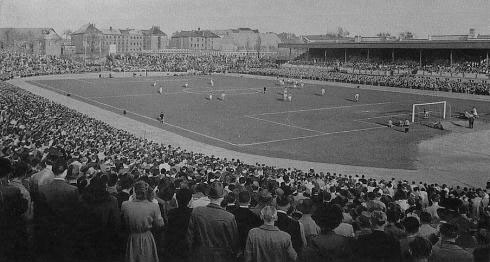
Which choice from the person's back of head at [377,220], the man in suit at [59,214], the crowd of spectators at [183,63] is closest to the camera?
the person's back of head at [377,220]

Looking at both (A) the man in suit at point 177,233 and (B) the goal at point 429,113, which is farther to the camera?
(B) the goal at point 429,113

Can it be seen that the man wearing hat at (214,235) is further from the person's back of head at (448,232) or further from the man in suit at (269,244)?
the person's back of head at (448,232)

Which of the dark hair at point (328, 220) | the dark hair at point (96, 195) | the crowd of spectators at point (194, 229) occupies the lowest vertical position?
the crowd of spectators at point (194, 229)

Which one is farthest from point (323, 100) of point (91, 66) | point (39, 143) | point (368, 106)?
point (91, 66)

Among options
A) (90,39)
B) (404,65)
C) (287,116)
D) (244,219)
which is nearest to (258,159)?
(287,116)

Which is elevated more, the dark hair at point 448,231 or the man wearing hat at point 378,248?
the dark hair at point 448,231

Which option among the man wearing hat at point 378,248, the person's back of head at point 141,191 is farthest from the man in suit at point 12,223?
the man wearing hat at point 378,248

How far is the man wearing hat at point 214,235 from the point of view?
6.25 m

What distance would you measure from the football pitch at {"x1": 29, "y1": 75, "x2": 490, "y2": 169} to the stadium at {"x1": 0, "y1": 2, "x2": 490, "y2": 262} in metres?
0.24

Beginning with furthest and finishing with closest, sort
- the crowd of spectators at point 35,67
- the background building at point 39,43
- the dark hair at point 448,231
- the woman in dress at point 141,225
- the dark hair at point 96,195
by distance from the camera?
the background building at point 39,43
the crowd of spectators at point 35,67
the dark hair at point 96,195
the woman in dress at point 141,225
the dark hair at point 448,231

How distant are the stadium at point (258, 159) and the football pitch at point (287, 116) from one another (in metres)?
0.24

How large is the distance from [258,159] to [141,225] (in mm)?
21216

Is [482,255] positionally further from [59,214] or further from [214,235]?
[59,214]

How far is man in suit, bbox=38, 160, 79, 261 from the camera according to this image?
23.4ft
